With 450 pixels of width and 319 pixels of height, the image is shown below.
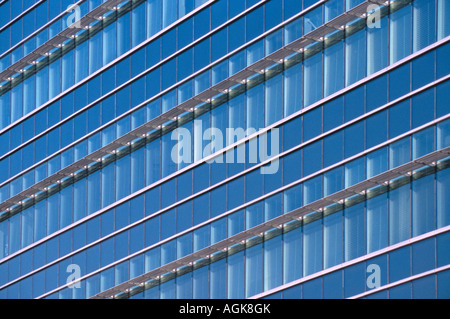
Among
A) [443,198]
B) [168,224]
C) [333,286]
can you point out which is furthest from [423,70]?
[168,224]

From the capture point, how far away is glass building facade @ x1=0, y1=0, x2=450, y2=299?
2386 inches

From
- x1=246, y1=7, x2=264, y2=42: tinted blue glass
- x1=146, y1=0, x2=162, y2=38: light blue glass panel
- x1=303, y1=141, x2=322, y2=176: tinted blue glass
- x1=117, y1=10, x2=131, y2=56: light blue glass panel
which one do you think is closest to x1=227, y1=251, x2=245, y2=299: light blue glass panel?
x1=303, y1=141, x2=322, y2=176: tinted blue glass

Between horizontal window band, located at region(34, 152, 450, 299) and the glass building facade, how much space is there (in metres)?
0.09

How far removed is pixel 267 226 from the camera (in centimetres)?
6556

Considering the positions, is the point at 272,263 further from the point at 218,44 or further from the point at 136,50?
the point at 136,50

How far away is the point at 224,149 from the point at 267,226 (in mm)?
4530

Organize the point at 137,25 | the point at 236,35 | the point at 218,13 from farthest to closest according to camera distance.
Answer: the point at 137,25 < the point at 218,13 < the point at 236,35

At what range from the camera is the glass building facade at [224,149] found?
6059 cm

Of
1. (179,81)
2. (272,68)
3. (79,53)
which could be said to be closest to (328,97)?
(272,68)

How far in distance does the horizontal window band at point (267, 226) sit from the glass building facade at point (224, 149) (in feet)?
0.30

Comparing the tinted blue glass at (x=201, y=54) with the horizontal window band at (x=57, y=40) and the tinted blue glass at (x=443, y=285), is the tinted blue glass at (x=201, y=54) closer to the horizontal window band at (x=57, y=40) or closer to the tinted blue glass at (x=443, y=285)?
the horizontal window band at (x=57, y=40)

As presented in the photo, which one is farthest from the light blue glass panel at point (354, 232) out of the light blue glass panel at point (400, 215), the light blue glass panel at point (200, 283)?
the light blue glass panel at point (200, 283)

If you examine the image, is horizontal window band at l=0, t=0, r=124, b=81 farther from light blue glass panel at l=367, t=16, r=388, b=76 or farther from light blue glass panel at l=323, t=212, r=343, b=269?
light blue glass panel at l=323, t=212, r=343, b=269

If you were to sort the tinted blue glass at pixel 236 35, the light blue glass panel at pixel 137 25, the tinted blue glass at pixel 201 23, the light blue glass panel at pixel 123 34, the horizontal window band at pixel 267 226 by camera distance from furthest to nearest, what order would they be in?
the light blue glass panel at pixel 123 34
the light blue glass panel at pixel 137 25
the tinted blue glass at pixel 201 23
the tinted blue glass at pixel 236 35
the horizontal window band at pixel 267 226
